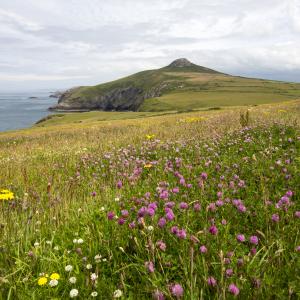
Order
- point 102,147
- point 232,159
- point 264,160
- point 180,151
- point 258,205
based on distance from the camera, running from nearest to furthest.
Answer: point 258,205 < point 264,160 < point 232,159 < point 180,151 < point 102,147

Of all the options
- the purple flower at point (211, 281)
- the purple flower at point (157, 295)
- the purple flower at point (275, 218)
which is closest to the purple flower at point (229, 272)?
the purple flower at point (211, 281)

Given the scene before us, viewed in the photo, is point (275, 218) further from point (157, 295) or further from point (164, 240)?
point (157, 295)

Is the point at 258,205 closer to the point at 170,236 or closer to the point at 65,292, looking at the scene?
the point at 170,236

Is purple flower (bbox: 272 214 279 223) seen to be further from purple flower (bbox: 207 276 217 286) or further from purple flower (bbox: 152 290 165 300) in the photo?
purple flower (bbox: 152 290 165 300)

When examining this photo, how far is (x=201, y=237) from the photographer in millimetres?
3457

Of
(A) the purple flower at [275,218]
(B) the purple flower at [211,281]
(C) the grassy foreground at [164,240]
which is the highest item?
(A) the purple flower at [275,218]

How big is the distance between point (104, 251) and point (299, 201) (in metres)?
2.84

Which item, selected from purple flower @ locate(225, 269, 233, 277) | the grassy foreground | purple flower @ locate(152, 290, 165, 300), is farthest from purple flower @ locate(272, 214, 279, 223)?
purple flower @ locate(152, 290, 165, 300)

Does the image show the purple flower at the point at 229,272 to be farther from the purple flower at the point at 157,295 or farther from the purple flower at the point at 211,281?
the purple flower at the point at 157,295

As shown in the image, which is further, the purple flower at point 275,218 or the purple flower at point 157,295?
the purple flower at point 275,218

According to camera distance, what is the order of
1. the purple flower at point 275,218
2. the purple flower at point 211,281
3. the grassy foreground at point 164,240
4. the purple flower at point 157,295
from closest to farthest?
the purple flower at point 157,295, the purple flower at point 211,281, the grassy foreground at point 164,240, the purple flower at point 275,218

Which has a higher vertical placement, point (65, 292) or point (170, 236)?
point (170, 236)

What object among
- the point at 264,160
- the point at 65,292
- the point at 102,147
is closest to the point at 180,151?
the point at 264,160

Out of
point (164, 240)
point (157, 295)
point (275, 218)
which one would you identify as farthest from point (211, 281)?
point (275, 218)
